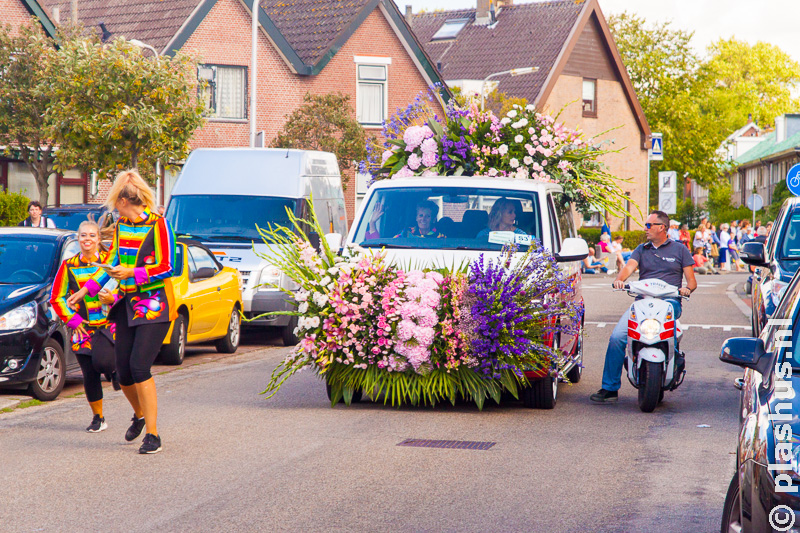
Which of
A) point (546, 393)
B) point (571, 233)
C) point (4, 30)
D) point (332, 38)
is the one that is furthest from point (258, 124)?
point (546, 393)

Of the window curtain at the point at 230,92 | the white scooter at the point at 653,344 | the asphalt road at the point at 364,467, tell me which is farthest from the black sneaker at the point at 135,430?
the window curtain at the point at 230,92

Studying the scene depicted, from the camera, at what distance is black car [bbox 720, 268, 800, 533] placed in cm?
382

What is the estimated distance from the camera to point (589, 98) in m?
50.7

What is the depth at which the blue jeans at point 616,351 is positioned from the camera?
32.4 ft

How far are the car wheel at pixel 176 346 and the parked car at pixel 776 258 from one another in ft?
21.6

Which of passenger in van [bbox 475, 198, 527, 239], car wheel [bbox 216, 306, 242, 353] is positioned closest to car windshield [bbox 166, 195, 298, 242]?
car wheel [bbox 216, 306, 242, 353]

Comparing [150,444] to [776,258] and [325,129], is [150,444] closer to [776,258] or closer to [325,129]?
[776,258]

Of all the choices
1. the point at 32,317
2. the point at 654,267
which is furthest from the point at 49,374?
the point at 654,267

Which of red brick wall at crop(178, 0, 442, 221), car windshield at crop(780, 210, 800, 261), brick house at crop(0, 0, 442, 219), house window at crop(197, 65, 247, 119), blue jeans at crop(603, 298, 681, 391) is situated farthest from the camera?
house window at crop(197, 65, 247, 119)

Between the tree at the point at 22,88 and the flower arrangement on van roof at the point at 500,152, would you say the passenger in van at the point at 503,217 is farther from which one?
the tree at the point at 22,88

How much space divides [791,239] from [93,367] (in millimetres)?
8431

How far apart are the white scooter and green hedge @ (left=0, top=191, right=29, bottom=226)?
19.6 meters

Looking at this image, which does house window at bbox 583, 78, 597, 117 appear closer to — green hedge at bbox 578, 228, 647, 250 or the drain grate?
green hedge at bbox 578, 228, 647, 250

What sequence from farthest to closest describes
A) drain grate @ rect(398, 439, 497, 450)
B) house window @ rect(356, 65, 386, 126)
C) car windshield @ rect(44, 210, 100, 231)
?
1. house window @ rect(356, 65, 386, 126)
2. car windshield @ rect(44, 210, 100, 231)
3. drain grate @ rect(398, 439, 497, 450)
